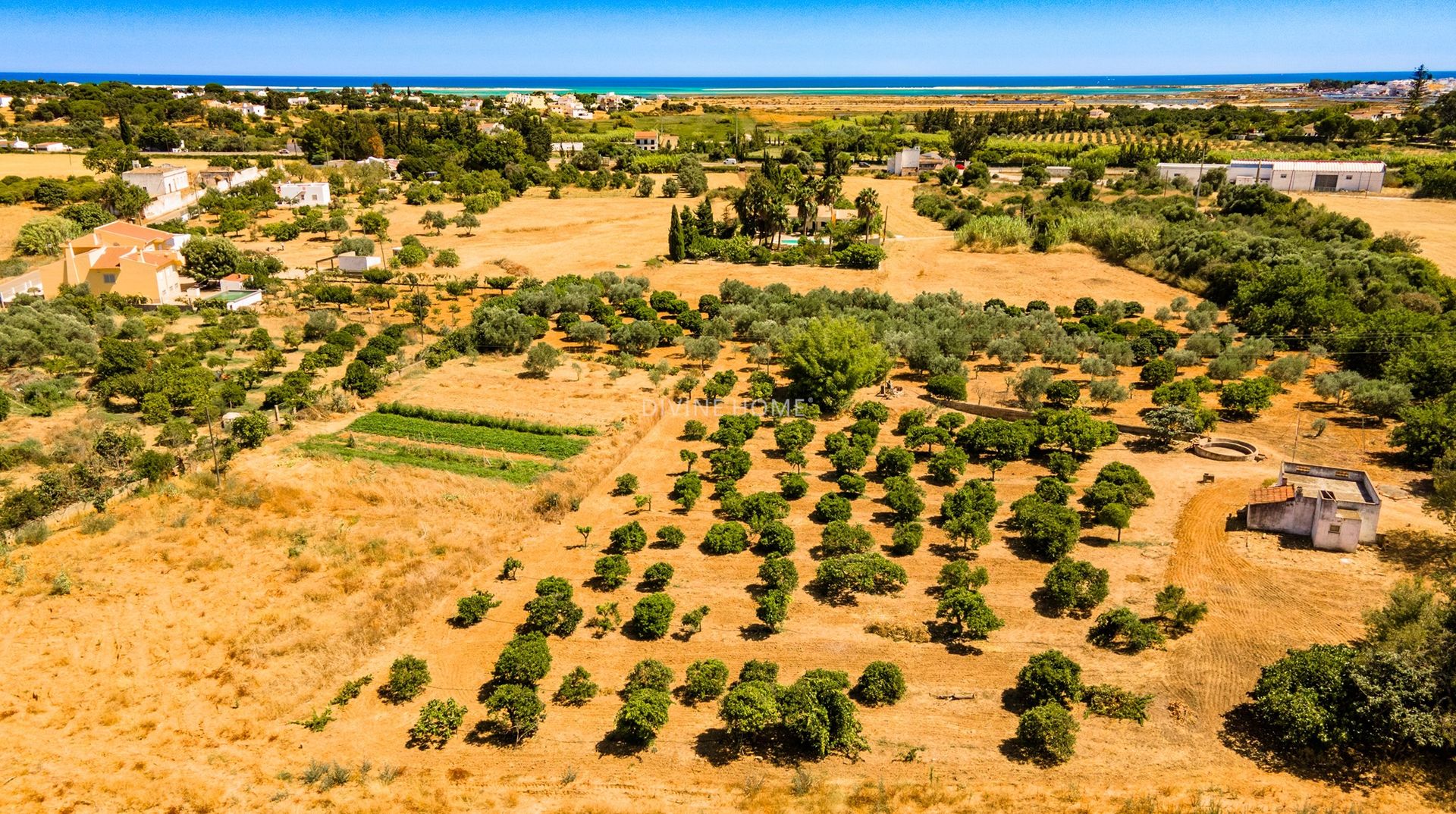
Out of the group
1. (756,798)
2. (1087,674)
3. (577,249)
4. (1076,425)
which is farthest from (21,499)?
(577,249)

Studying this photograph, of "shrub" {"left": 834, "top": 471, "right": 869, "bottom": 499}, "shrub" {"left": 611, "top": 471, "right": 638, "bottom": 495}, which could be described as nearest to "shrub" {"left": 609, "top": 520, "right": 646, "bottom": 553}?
"shrub" {"left": 611, "top": 471, "right": 638, "bottom": 495}

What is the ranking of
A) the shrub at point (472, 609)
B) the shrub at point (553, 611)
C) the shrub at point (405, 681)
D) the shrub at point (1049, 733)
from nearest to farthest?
the shrub at point (1049, 733)
the shrub at point (405, 681)
the shrub at point (553, 611)
the shrub at point (472, 609)

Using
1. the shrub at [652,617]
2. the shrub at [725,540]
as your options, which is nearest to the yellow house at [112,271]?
the shrub at [725,540]

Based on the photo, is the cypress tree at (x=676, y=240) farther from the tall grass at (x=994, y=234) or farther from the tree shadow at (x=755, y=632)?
the tree shadow at (x=755, y=632)

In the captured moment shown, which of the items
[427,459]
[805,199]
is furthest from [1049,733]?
[805,199]

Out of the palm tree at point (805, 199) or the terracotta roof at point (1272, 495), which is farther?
the palm tree at point (805, 199)

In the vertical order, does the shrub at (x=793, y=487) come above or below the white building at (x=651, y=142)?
below
